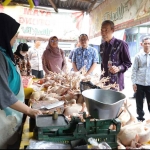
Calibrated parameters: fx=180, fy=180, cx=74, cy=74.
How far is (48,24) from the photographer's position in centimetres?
648

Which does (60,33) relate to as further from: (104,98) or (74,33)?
(104,98)

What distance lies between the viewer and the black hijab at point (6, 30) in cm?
151

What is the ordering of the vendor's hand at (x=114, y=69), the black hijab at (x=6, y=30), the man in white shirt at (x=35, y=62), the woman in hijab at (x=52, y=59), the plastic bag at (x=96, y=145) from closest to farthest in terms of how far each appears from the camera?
the plastic bag at (x=96, y=145), the black hijab at (x=6, y=30), the vendor's hand at (x=114, y=69), the woman in hijab at (x=52, y=59), the man in white shirt at (x=35, y=62)

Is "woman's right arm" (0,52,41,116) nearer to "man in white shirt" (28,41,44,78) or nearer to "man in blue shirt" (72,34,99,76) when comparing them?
"man in blue shirt" (72,34,99,76)

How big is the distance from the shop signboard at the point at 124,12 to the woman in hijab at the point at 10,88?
6.66ft

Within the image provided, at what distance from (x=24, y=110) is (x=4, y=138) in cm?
44

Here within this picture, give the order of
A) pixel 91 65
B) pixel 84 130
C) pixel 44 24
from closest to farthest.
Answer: pixel 84 130, pixel 91 65, pixel 44 24

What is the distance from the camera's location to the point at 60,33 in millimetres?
6711

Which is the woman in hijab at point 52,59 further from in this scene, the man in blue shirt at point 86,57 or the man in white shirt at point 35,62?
the man in white shirt at point 35,62

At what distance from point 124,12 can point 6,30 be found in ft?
8.20

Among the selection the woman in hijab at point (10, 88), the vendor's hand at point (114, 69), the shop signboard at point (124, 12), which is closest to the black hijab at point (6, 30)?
the woman in hijab at point (10, 88)

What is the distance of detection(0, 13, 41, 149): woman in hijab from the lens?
1384 millimetres

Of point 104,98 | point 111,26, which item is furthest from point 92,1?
point 104,98

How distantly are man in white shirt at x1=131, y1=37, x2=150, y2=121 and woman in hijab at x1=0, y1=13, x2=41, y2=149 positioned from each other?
8.99ft
